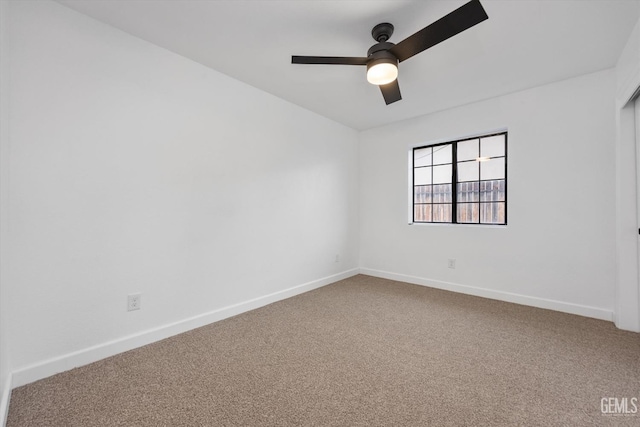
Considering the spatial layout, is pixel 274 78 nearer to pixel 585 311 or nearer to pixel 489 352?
pixel 489 352

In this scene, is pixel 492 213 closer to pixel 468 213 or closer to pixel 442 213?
pixel 468 213

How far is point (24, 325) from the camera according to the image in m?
1.59

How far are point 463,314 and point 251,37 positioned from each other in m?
3.13

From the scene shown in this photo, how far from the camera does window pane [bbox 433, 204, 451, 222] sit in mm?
3668

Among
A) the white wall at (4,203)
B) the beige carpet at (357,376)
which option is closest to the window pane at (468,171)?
the beige carpet at (357,376)

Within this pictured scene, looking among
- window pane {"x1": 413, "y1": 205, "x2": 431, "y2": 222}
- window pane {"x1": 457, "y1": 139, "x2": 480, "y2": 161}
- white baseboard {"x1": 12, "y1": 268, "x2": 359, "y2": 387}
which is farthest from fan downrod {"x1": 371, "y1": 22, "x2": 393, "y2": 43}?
white baseboard {"x1": 12, "y1": 268, "x2": 359, "y2": 387}

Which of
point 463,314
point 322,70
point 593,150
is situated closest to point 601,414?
point 463,314

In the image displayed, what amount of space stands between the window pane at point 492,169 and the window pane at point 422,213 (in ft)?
2.64

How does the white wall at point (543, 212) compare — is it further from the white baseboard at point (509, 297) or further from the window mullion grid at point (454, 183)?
the window mullion grid at point (454, 183)

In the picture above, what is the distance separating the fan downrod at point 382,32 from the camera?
6.11 ft

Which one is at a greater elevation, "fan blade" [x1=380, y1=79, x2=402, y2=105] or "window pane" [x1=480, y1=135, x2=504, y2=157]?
"fan blade" [x1=380, y1=79, x2=402, y2=105]

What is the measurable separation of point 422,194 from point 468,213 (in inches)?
26.5

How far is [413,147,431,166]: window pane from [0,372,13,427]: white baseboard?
14.2ft

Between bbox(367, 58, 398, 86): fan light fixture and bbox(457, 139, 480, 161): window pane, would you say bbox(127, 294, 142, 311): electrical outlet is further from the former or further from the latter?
bbox(457, 139, 480, 161): window pane
